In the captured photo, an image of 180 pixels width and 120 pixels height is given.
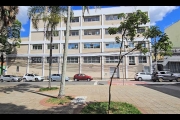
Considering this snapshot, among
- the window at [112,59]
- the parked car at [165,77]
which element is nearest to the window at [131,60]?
the window at [112,59]

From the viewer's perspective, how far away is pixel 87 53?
115ft

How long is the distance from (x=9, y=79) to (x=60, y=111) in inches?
1044

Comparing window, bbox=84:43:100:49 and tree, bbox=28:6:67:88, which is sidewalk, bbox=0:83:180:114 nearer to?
tree, bbox=28:6:67:88

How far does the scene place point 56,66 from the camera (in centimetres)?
3619

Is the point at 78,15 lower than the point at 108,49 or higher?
higher

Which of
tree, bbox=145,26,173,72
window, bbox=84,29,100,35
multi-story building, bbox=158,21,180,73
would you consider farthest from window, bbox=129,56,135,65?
tree, bbox=145,26,173,72

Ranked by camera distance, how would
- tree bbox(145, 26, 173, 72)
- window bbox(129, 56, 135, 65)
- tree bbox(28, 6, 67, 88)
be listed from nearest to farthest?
tree bbox(145, 26, 173, 72) → tree bbox(28, 6, 67, 88) → window bbox(129, 56, 135, 65)

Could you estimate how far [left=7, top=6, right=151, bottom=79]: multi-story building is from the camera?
33531 mm

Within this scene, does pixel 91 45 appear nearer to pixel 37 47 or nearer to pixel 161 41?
pixel 37 47

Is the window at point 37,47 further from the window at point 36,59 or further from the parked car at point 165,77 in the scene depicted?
the parked car at point 165,77

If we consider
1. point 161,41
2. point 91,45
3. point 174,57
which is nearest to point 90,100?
point 161,41

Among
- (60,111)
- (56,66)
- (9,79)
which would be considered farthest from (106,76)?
(60,111)

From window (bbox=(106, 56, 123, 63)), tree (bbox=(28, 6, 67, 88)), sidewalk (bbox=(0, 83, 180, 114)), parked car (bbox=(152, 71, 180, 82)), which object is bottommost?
sidewalk (bbox=(0, 83, 180, 114))

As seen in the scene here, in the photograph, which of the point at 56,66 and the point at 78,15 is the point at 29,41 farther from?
the point at 78,15
